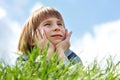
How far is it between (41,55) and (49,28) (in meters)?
1.44

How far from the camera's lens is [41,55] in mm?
1780

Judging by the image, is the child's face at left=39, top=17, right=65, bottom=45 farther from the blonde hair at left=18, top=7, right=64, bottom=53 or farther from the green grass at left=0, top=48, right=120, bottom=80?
the green grass at left=0, top=48, right=120, bottom=80

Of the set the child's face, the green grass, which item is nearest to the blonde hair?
the child's face

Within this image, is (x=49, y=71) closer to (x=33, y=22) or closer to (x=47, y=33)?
(x=47, y=33)

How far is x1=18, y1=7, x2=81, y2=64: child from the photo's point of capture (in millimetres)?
3050

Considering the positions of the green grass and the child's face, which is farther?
the child's face

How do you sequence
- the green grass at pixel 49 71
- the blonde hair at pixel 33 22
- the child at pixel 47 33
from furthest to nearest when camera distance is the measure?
1. the blonde hair at pixel 33 22
2. the child at pixel 47 33
3. the green grass at pixel 49 71

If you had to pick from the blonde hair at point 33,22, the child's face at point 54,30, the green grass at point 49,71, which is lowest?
the green grass at point 49,71

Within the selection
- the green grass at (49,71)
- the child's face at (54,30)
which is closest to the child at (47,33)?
the child's face at (54,30)

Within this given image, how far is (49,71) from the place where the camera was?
5.36 ft

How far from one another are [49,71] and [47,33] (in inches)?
60.1

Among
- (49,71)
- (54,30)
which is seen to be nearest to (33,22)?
(54,30)

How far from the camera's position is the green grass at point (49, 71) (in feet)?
5.27

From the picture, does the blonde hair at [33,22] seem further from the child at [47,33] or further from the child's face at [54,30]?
the child's face at [54,30]
